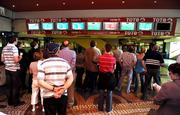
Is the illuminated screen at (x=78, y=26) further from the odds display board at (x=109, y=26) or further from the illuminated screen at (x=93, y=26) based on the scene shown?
the illuminated screen at (x=93, y=26)

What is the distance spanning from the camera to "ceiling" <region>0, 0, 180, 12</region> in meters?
8.25

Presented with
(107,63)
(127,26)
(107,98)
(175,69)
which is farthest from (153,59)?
(175,69)

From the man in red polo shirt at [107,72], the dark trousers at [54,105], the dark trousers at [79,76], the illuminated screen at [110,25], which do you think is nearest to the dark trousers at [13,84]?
the man in red polo shirt at [107,72]

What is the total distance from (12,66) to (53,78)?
2.70 metres

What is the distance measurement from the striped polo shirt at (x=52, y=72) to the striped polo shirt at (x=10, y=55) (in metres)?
2.43

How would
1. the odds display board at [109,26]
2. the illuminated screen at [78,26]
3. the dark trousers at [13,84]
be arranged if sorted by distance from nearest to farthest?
the dark trousers at [13,84], the odds display board at [109,26], the illuminated screen at [78,26]

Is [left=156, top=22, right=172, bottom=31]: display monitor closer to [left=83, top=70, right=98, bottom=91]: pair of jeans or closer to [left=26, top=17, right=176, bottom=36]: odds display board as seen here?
[left=26, top=17, right=176, bottom=36]: odds display board

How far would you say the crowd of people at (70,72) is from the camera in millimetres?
3178

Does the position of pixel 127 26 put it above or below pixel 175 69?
above

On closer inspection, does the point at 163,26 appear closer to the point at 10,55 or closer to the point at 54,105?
the point at 10,55

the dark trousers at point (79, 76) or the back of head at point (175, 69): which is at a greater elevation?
the back of head at point (175, 69)

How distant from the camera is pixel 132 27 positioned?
795 centimetres

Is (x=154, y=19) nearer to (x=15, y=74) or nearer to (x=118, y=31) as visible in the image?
(x=118, y=31)

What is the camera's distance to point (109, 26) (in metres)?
8.09
